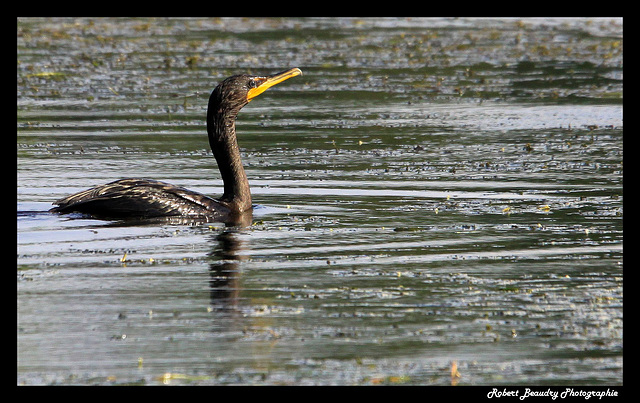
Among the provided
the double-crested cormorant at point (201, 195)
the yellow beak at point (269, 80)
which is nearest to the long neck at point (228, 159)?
the double-crested cormorant at point (201, 195)

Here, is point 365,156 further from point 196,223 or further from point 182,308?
point 182,308

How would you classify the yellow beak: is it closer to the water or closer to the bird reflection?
the water

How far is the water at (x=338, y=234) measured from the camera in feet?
22.1

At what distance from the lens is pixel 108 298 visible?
7883 millimetres

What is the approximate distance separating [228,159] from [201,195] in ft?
2.43

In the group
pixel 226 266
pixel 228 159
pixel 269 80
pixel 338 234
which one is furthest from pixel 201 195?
pixel 226 266

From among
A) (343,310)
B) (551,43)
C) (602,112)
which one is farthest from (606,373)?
(551,43)

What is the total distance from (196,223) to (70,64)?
47.2ft

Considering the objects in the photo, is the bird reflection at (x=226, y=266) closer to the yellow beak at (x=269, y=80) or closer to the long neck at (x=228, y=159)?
the long neck at (x=228, y=159)
